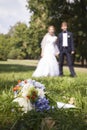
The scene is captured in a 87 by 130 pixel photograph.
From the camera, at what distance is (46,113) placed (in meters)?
5.82

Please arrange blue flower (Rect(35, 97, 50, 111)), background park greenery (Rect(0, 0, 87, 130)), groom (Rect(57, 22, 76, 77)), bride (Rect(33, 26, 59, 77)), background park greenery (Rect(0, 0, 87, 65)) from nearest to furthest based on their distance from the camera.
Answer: background park greenery (Rect(0, 0, 87, 130)) < blue flower (Rect(35, 97, 50, 111)) < groom (Rect(57, 22, 76, 77)) < bride (Rect(33, 26, 59, 77)) < background park greenery (Rect(0, 0, 87, 65))

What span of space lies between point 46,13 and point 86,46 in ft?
21.0

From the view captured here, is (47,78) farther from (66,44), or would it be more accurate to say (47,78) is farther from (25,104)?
(25,104)

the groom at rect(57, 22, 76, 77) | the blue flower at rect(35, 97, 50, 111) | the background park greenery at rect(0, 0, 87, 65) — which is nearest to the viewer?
the blue flower at rect(35, 97, 50, 111)

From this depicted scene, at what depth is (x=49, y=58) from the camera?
19.3 m

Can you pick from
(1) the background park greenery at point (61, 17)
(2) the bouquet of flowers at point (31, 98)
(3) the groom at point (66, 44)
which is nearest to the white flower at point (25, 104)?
(2) the bouquet of flowers at point (31, 98)

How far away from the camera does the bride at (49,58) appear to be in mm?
18750

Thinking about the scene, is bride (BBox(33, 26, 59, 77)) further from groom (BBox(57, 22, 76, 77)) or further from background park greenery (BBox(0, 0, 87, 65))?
background park greenery (BBox(0, 0, 87, 65))

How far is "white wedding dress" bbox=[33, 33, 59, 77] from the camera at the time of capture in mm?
18750

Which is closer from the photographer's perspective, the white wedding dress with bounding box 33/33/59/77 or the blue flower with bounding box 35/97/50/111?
the blue flower with bounding box 35/97/50/111

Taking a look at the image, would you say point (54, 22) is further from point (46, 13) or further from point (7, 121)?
point (7, 121)

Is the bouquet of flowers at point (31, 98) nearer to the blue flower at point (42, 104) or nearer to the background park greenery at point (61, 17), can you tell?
the blue flower at point (42, 104)

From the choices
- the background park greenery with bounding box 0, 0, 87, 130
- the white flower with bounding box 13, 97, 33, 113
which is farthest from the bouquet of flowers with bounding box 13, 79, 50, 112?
the background park greenery with bounding box 0, 0, 87, 130

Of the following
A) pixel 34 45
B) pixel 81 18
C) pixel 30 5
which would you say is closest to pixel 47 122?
pixel 81 18
